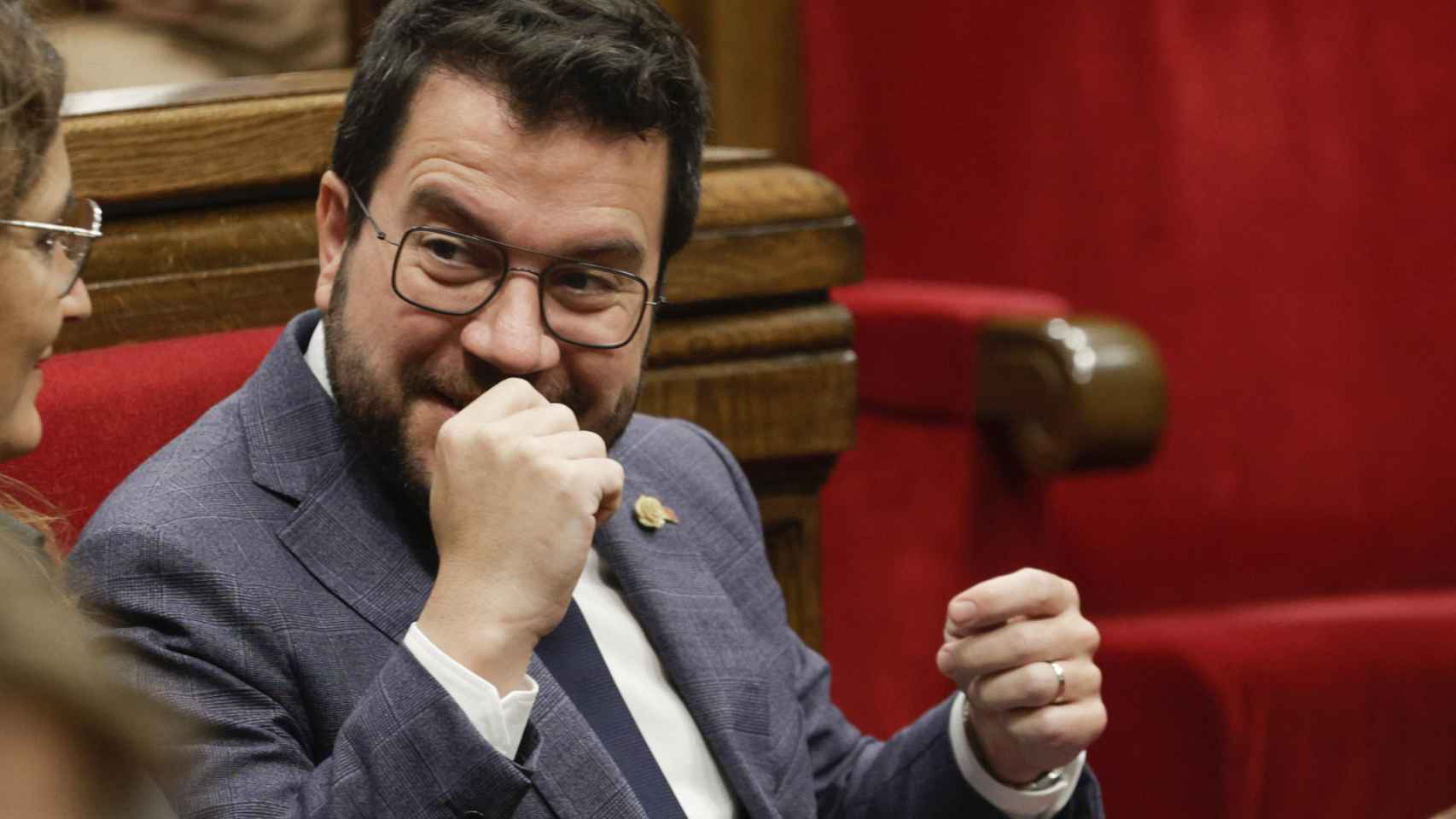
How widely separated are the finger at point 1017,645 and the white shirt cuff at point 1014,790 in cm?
8

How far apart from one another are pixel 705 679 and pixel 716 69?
2.61ft

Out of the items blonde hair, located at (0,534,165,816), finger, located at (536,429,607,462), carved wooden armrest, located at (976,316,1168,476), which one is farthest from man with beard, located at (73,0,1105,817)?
blonde hair, located at (0,534,165,816)

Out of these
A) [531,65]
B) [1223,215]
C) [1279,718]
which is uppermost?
[531,65]

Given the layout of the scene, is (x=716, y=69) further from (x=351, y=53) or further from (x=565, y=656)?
(x=565, y=656)

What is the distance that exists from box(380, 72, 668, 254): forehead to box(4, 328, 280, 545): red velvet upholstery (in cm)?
15

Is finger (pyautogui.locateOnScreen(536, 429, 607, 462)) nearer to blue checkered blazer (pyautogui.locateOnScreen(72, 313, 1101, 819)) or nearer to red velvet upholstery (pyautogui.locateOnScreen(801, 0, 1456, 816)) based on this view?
blue checkered blazer (pyautogui.locateOnScreen(72, 313, 1101, 819))

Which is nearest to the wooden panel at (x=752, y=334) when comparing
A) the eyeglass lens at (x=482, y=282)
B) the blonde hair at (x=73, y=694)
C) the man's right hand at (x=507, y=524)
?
the eyeglass lens at (x=482, y=282)

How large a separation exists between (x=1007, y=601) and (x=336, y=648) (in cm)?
29

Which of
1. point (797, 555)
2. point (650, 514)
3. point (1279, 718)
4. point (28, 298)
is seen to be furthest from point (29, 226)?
point (1279, 718)

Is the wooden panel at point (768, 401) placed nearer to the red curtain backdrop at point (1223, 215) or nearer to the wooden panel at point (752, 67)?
the red curtain backdrop at point (1223, 215)

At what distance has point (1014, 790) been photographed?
87 cm

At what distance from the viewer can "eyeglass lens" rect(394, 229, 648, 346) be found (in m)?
0.76

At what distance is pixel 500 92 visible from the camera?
772mm

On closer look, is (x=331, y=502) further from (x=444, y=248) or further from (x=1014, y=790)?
(x=1014, y=790)
